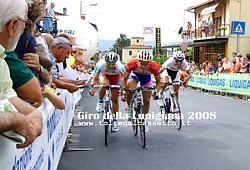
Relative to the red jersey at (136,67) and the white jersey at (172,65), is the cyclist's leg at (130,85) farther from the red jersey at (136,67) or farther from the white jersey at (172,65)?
the white jersey at (172,65)

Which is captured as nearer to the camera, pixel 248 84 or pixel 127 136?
pixel 127 136

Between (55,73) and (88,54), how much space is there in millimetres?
10854

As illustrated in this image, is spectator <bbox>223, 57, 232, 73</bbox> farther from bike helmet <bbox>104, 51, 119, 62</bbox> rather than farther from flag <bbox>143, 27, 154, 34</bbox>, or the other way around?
flag <bbox>143, 27, 154, 34</bbox>

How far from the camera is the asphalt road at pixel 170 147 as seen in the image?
597cm

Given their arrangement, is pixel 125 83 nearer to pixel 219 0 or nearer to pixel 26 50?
pixel 26 50

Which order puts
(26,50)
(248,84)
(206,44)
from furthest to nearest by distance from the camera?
(206,44), (248,84), (26,50)

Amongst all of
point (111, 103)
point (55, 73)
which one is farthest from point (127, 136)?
point (55, 73)

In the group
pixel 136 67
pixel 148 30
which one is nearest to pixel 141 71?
pixel 136 67

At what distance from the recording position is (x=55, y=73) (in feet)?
17.3

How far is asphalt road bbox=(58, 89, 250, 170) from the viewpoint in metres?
5.97

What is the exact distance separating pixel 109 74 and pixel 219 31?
34.0 meters

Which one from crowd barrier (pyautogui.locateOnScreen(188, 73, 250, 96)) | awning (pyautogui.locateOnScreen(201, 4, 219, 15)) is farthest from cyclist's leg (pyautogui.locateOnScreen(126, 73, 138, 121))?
awning (pyautogui.locateOnScreen(201, 4, 219, 15))

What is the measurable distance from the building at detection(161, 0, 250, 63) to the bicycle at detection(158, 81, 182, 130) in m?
27.6

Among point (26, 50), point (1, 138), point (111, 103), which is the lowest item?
point (111, 103)
